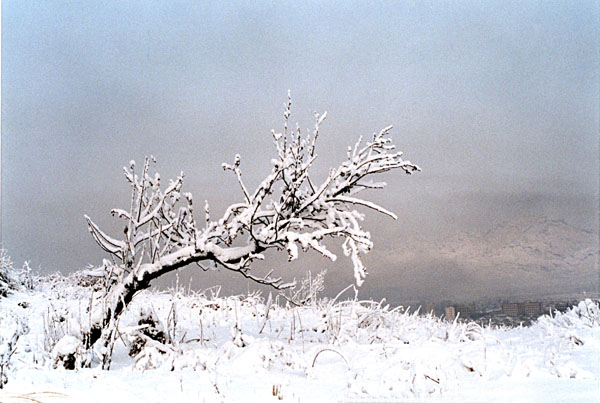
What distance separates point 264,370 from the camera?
19.8 feet

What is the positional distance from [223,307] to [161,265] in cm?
665

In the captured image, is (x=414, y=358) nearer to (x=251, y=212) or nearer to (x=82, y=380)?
(x=251, y=212)

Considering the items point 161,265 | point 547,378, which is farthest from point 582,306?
point 161,265

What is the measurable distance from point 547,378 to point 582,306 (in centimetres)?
704

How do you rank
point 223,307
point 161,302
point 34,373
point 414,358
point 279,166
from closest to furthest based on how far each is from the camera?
point 34,373
point 414,358
point 279,166
point 223,307
point 161,302

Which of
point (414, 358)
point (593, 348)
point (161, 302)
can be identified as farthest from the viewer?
point (161, 302)

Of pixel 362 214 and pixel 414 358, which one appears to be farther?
pixel 362 214

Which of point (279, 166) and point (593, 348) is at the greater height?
point (279, 166)

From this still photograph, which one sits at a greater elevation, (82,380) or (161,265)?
(161,265)

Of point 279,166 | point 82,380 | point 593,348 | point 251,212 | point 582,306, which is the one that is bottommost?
point 82,380

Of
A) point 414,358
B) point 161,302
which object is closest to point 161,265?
point 414,358

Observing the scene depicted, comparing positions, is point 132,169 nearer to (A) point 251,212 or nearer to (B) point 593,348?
(A) point 251,212

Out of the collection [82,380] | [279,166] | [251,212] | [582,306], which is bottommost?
[82,380]

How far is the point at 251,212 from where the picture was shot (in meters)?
6.91
